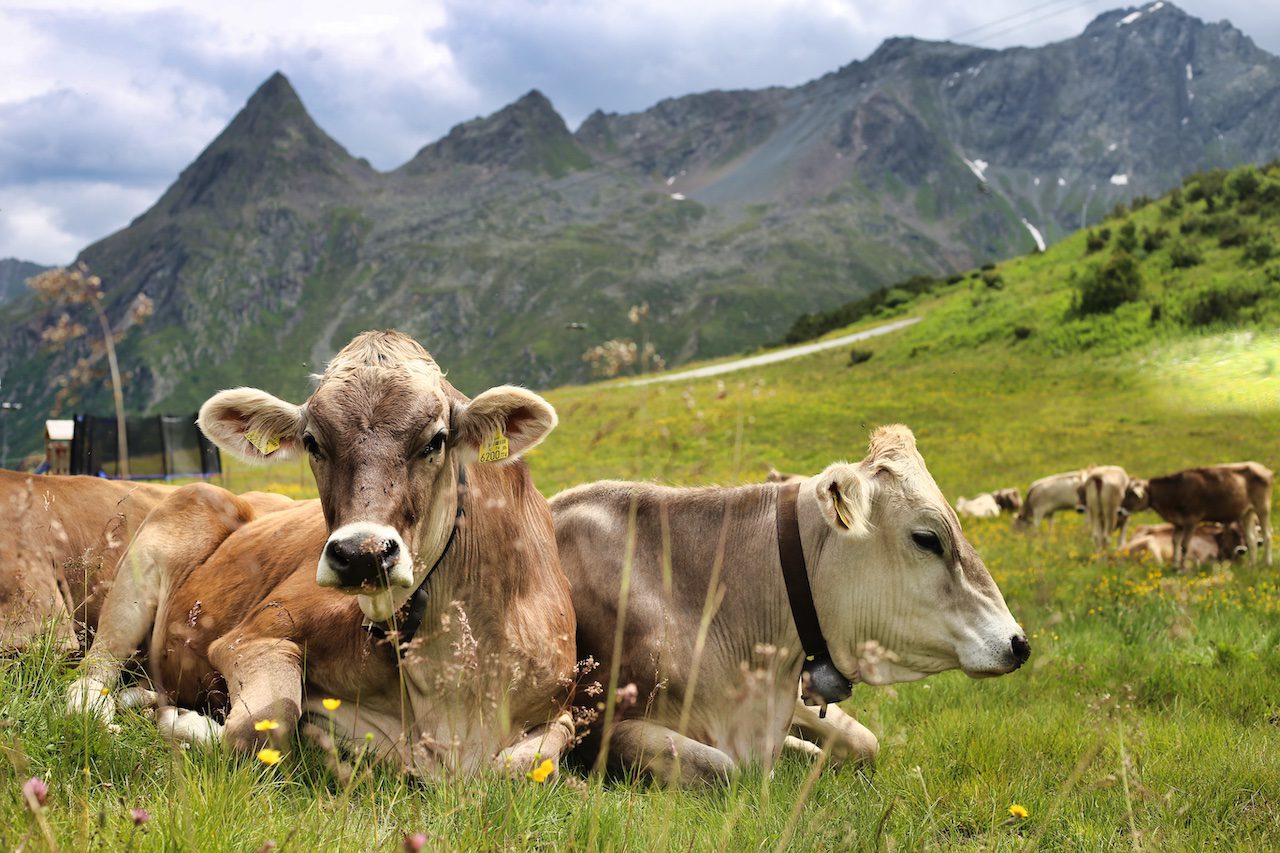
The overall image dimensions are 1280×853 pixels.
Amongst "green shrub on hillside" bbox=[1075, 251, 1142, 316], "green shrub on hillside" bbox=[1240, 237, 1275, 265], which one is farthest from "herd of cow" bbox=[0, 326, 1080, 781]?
"green shrub on hillside" bbox=[1240, 237, 1275, 265]

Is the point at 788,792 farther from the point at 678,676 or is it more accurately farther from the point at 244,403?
the point at 244,403

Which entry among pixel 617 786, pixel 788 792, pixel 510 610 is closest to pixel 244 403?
pixel 510 610

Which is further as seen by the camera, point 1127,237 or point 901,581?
point 1127,237

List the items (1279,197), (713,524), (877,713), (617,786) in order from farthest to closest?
1. (1279,197)
2. (877,713)
3. (713,524)
4. (617,786)

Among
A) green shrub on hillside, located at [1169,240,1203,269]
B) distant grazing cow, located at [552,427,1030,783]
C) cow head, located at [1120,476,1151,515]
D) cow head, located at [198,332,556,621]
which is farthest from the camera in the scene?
green shrub on hillside, located at [1169,240,1203,269]

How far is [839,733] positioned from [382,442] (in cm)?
289

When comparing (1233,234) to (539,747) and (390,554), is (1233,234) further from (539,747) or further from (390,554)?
(390,554)

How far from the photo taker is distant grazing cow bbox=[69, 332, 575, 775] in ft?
13.0

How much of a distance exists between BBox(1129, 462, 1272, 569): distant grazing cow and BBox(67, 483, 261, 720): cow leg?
12.7 meters

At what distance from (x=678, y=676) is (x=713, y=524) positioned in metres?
1.02

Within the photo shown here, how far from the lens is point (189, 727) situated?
440cm

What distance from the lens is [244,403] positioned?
4414mm

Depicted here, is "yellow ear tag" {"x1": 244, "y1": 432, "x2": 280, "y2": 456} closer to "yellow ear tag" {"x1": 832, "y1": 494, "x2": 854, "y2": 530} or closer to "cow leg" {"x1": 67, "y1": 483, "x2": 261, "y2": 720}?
"cow leg" {"x1": 67, "y1": 483, "x2": 261, "y2": 720}

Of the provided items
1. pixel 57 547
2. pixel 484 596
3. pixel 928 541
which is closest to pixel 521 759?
pixel 484 596
